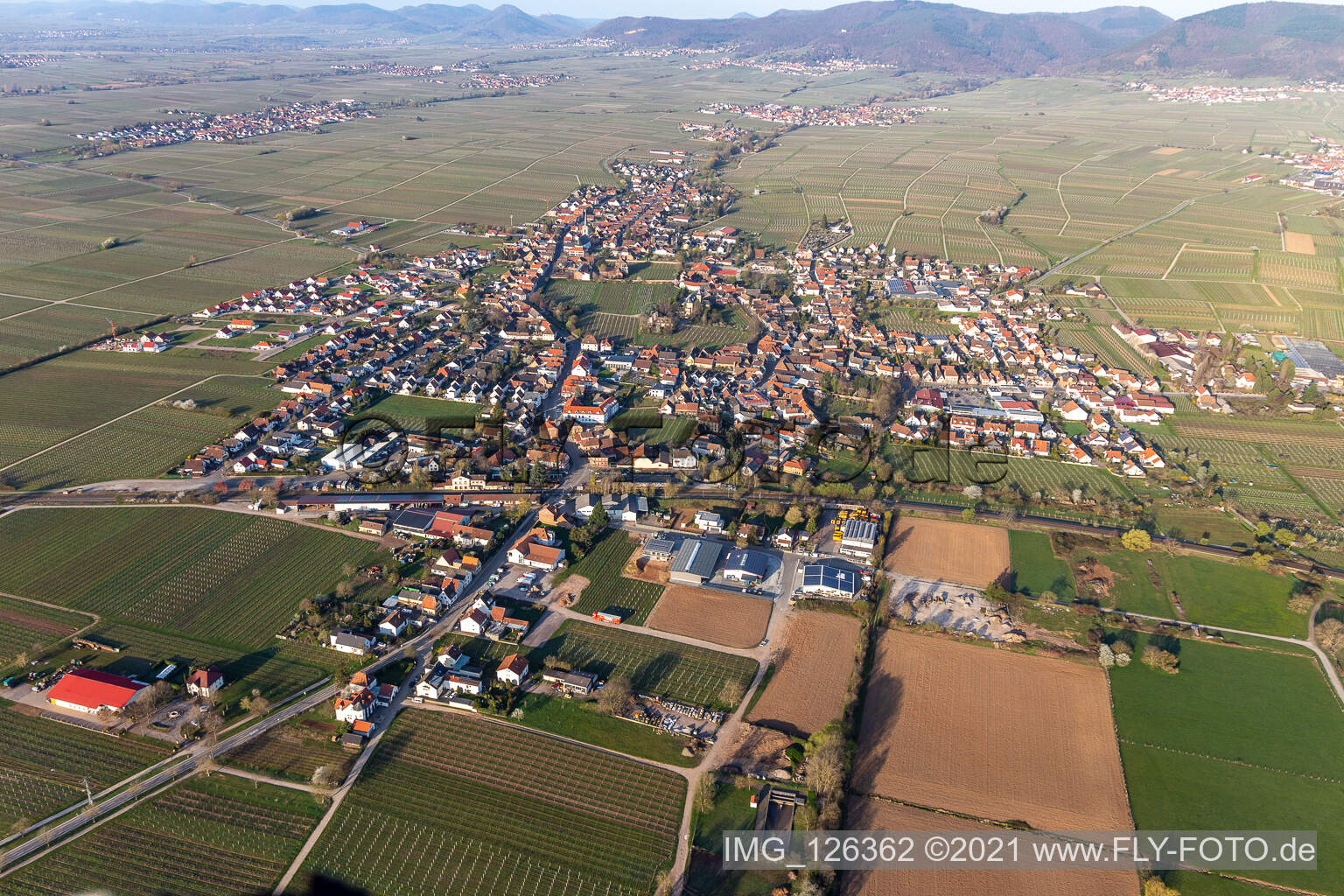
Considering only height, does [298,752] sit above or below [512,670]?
below

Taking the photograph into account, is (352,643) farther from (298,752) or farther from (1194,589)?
(1194,589)

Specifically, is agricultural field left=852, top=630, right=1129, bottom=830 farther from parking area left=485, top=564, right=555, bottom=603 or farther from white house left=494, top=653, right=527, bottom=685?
parking area left=485, top=564, right=555, bottom=603

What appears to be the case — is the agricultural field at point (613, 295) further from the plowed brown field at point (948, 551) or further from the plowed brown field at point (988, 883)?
the plowed brown field at point (988, 883)

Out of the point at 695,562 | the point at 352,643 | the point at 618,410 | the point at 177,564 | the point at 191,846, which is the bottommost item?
the point at 191,846

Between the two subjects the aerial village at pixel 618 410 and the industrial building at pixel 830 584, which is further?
the industrial building at pixel 830 584

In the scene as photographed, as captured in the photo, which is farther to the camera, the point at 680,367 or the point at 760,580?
the point at 680,367

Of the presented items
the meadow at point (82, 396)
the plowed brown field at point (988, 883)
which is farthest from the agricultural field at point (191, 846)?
the meadow at point (82, 396)

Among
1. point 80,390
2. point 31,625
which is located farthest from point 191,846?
point 80,390
